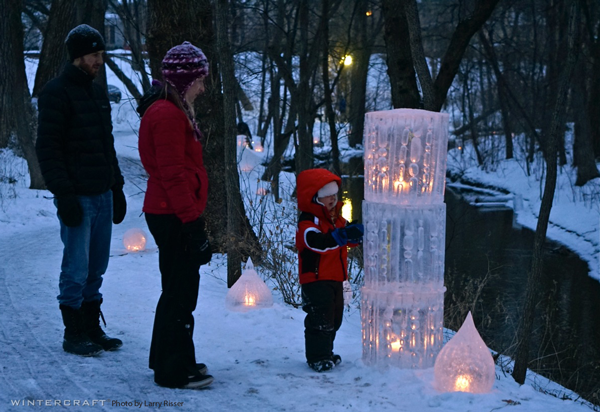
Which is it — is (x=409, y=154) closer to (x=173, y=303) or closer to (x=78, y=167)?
(x=173, y=303)

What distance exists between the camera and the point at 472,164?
2928 cm

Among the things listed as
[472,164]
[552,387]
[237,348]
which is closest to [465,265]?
[552,387]

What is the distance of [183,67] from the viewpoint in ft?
12.9

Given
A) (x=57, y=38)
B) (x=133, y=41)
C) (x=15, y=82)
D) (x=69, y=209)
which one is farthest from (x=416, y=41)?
(x=133, y=41)

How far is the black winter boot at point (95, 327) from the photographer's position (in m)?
4.70

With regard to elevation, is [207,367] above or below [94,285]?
below

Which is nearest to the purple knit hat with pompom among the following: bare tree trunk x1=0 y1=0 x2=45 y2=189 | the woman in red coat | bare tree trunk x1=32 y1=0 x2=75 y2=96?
the woman in red coat

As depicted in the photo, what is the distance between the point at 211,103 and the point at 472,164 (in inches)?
887

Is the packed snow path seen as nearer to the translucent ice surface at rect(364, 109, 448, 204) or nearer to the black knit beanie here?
the translucent ice surface at rect(364, 109, 448, 204)

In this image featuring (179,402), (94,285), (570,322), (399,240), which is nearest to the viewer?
(179,402)

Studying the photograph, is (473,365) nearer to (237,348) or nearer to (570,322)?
(237,348)

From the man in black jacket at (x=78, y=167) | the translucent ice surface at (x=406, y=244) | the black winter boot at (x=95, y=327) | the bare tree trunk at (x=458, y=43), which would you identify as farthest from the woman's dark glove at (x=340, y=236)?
the bare tree trunk at (x=458, y=43)

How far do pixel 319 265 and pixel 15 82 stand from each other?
11834 mm

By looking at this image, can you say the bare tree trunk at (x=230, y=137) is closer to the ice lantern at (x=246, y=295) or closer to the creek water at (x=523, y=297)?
the ice lantern at (x=246, y=295)
